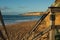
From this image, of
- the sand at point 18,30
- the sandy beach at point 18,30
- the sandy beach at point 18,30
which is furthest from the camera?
→ the sandy beach at point 18,30

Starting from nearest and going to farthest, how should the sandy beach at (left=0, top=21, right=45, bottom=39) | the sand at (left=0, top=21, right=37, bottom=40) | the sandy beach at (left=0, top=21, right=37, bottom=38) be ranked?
the sandy beach at (left=0, top=21, right=45, bottom=39), the sand at (left=0, top=21, right=37, bottom=40), the sandy beach at (left=0, top=21, right=37, bottom=38)

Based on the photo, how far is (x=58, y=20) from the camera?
11.8 m

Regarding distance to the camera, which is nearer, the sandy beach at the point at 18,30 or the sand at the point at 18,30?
the sandy beach at the point at 18,30

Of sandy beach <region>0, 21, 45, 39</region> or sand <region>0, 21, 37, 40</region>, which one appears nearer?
sandy beach <region>0, 21, 45, 39</region>

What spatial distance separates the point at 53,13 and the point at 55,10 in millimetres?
122

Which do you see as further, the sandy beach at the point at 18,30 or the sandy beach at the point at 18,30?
the sandy beach at the point at 18,30

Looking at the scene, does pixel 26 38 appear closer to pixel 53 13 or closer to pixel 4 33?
pixel 53 13

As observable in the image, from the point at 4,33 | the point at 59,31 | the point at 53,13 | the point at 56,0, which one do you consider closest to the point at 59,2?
the point at 56,0

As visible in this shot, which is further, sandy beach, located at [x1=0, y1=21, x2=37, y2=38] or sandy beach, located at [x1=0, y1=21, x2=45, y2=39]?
sandy beach, located at [x1=0, y1=21, x2=37, y2=38]

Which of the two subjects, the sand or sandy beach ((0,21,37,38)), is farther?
sandy beach ((0,21,37,38))

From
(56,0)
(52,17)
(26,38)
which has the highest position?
(52,17)

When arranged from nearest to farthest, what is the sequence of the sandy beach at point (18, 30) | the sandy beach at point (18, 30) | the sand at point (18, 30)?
the sandy beach at point (18, 30) < the sand at point (18, 30) < the sandy beach at point (18, 30)

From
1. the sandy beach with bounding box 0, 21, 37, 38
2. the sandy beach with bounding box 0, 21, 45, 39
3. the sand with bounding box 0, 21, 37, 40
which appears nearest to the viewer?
the sandy beach with bounding box 0, 21, 45, 39

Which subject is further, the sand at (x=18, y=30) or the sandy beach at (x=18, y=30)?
the sandy beach at (x=18, y=30)
